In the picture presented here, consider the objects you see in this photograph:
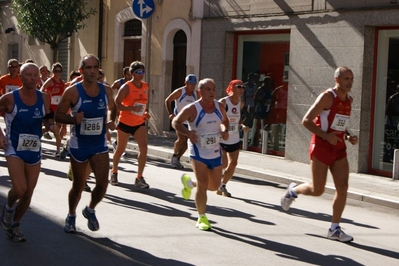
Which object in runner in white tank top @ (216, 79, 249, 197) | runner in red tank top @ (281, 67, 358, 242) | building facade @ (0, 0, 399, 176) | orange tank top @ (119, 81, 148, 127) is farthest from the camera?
building facade @ (0, 0, 399, 176)

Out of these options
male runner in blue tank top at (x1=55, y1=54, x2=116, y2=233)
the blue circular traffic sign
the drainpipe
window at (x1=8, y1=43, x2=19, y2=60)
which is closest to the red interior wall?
the blue circular traffic sign

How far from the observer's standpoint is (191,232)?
345 inches

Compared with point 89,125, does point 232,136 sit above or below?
below

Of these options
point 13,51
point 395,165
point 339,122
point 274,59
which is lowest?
point 395,165

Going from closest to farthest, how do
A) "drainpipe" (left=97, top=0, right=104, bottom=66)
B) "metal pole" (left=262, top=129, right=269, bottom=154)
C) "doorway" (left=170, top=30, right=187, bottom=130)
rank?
"metal pole" (left=262, top=129, right=269, bottom=154) → "doorway" (left=170, top=30, right=187, bottom=130) → "drainpipe" (left=97, top=0, right=104, bottom=66)

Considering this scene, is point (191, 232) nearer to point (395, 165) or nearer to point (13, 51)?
point (395, 165)

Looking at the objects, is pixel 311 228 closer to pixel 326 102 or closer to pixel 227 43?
pixel 326 102

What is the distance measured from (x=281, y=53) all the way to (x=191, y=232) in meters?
9.68

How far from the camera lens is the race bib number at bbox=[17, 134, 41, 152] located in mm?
7664

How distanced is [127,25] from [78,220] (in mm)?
15291

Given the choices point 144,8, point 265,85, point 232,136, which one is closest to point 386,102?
point 265,85

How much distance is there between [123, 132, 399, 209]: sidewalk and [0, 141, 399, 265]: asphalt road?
27 cm

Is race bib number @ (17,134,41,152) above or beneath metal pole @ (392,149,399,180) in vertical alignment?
above

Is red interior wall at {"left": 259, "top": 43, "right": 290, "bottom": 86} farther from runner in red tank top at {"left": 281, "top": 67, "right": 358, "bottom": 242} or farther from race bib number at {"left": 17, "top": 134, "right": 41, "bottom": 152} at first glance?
race bib number at {"left": 17, "top": 134, "right": 41, "bottom": 152}
